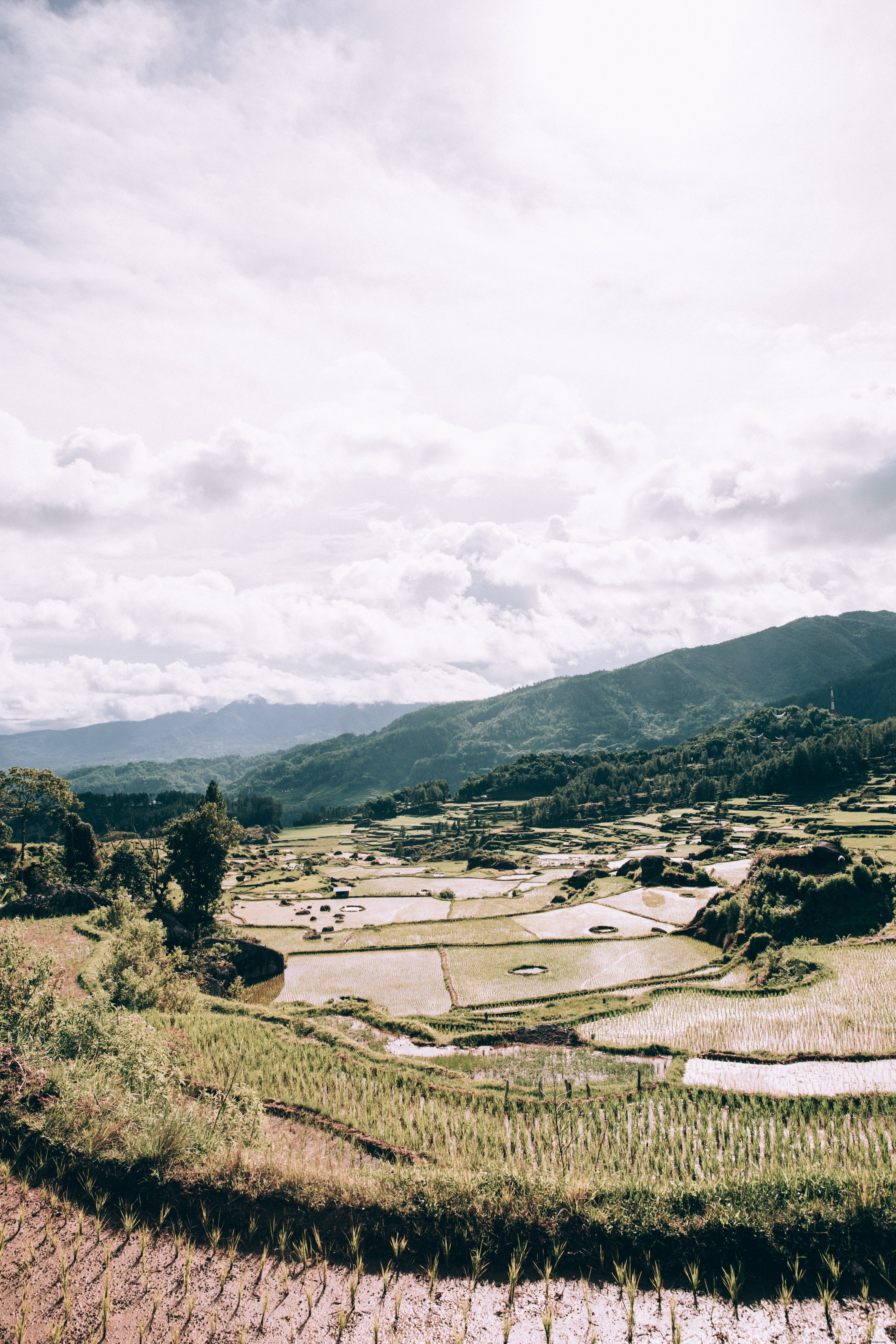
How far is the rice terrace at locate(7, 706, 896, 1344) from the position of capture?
1260 cm

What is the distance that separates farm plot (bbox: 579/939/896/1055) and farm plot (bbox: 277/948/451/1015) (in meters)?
13.3

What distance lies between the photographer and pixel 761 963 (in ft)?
135

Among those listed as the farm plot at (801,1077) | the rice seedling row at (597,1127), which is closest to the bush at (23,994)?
the rice seedling row at (597,1127)

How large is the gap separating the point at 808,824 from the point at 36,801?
127589 millimetres

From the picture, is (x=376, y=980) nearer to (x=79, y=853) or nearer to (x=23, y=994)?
(x=23, y=994)

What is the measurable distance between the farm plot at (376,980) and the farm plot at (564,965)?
2.02 m

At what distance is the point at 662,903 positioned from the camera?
68.3 m

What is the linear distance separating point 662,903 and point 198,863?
49.0 meters

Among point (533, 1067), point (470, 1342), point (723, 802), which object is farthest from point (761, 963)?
point (723, 802)

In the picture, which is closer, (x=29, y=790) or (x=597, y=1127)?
(x=597, y=1127)

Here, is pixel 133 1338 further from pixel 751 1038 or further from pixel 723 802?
pixel 723 802

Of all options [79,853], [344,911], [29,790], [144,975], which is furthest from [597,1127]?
[29,790]

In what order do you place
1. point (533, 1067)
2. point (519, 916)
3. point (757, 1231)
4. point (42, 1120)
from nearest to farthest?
1. point (757, 1231)
2. point (42, 1120)
3. point (533, 1067)
4. point (519, 916)

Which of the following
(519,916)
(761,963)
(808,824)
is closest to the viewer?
(761,963)
